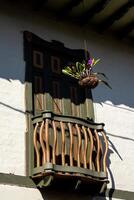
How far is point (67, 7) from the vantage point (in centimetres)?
934

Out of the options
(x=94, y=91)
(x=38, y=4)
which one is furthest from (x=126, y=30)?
(x=38, y=4)

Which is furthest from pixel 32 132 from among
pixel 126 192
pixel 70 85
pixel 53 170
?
pixel 126 192

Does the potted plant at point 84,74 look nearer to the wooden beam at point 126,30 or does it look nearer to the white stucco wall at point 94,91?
the white stucco wall at point 94,91

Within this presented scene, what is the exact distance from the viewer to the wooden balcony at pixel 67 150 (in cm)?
758

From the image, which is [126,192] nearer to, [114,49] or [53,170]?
[53,170]

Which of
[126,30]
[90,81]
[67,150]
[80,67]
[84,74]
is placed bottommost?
[67,150]

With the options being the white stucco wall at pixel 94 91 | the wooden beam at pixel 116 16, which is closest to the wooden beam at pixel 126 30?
the white stucco wall at pixel 94 91

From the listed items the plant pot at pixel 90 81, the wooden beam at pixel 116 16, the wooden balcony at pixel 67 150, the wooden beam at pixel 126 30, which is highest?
the wooden beam at pixel 116 16

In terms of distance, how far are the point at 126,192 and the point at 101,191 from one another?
77cm

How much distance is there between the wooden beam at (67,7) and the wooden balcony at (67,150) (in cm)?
229

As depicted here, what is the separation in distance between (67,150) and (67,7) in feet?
9.13

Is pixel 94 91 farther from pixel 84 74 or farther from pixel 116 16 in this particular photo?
pixel 116 16

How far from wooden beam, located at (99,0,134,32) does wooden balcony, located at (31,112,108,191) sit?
234cm

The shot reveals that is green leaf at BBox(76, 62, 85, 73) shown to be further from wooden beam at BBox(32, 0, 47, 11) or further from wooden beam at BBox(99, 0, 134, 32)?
wooden beam at BBox(99, 0, 134, 32)
